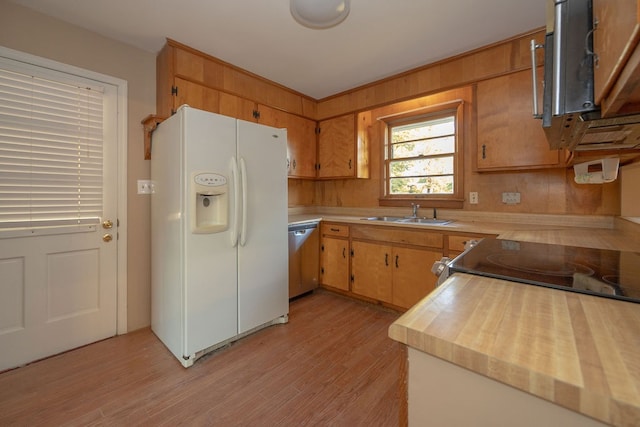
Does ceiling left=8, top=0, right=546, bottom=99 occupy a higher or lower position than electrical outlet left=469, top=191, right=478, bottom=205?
higher

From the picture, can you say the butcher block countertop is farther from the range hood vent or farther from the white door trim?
the white door trim

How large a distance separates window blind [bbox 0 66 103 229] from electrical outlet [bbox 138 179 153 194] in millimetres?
269

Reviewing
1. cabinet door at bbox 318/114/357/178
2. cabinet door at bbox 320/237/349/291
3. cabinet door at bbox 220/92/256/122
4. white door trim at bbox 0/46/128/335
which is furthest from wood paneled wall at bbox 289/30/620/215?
white door trim at bbox 0/46/128/335

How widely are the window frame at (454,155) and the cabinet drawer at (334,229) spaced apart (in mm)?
656

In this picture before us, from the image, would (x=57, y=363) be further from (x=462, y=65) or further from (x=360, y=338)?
(x=462, y=65)

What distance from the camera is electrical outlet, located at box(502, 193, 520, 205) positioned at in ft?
7.93

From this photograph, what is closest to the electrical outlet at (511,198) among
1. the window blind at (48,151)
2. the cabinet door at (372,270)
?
the cabinet door at (372,270)

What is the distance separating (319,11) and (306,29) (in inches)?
22.7

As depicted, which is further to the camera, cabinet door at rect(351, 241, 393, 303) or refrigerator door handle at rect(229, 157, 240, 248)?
cabinet door at rect(351, 241, 393, 303)

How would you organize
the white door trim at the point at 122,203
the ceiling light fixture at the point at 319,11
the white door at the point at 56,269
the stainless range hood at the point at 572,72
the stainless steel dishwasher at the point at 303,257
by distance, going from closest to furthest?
the stainless range hood at the point at 572,72 → the ceiling light fixture at the point at 319,11 → the white door at the point at 56,269 → the white door trim at the point at 122,203 → the stainless steel dishwasher at the point at 303,257

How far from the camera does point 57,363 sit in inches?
74.2

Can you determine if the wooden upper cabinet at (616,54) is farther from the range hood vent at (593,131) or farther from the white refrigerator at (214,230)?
the white refrigerator at (214,230)

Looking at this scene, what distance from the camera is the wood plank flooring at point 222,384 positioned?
1430 mm

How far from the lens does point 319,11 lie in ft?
5.32
